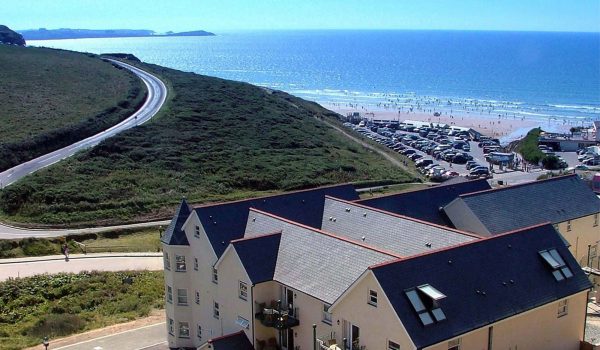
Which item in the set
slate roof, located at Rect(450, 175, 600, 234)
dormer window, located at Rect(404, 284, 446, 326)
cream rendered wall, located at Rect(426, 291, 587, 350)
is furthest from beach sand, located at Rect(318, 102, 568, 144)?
dormer window, located at Rect(404, 284, 446, 326)

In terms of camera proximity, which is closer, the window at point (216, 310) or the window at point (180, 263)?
the window at point (216, 310)

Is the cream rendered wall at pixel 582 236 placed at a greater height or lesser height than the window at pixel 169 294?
greater

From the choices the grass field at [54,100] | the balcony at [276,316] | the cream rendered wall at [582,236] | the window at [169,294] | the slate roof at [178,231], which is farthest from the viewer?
the grass field at [54,100]

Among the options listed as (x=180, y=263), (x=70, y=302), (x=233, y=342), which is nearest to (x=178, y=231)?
(x=180, y=263)

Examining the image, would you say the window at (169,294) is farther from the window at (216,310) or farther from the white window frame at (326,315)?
the white window frame at (326,315)

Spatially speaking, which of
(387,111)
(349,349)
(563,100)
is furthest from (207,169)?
(563,100)

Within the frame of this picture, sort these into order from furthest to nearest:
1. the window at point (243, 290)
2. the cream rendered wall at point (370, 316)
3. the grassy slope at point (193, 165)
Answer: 1. the grassy slope at point (193, 165)
2. the window at point (243, 290)
3. the cream rendered wall at point (370, 316)

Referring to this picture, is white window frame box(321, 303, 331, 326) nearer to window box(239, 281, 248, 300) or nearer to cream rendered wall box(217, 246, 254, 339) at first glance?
cream rendered wall box(217, 246, 254, 339)

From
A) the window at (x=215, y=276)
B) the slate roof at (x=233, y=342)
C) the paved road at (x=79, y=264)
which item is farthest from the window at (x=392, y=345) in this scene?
the paved road at (x=79, y=264)
